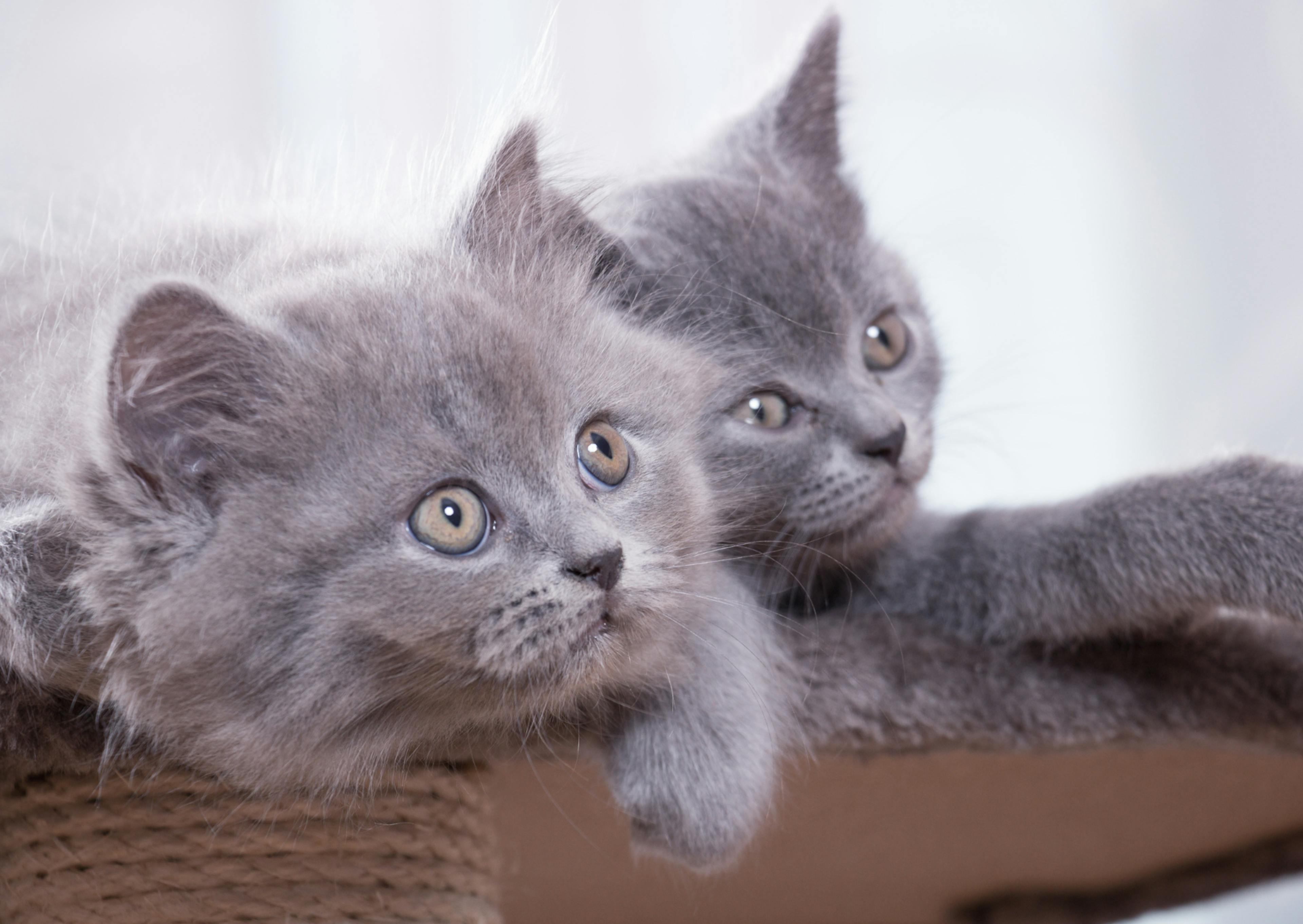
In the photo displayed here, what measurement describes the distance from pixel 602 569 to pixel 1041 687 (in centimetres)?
56

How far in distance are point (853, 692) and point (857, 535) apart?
154 mm

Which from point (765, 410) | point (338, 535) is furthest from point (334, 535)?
point (765, 410)

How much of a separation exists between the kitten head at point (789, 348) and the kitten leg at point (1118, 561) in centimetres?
10

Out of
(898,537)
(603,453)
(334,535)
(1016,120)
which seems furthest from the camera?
(1016,120)

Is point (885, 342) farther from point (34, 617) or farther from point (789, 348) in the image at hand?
point (34, 617)

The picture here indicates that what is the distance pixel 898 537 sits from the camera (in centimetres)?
130

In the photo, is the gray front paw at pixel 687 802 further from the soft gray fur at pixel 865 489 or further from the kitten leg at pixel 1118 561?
the kitten leg at pixel 1118 561

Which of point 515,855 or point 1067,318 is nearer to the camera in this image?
point 515,855

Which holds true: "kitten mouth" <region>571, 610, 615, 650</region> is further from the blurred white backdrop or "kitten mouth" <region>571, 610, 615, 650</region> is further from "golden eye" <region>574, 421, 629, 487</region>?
the blurred white backdrop

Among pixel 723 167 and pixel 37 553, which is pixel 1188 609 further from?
pixel 37 553

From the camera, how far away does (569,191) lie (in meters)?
1.12

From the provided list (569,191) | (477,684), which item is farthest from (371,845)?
(569,191)

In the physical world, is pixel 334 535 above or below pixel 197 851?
above

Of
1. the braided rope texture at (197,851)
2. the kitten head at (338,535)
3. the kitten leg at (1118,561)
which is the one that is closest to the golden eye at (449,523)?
the kitten head at (338,535)
